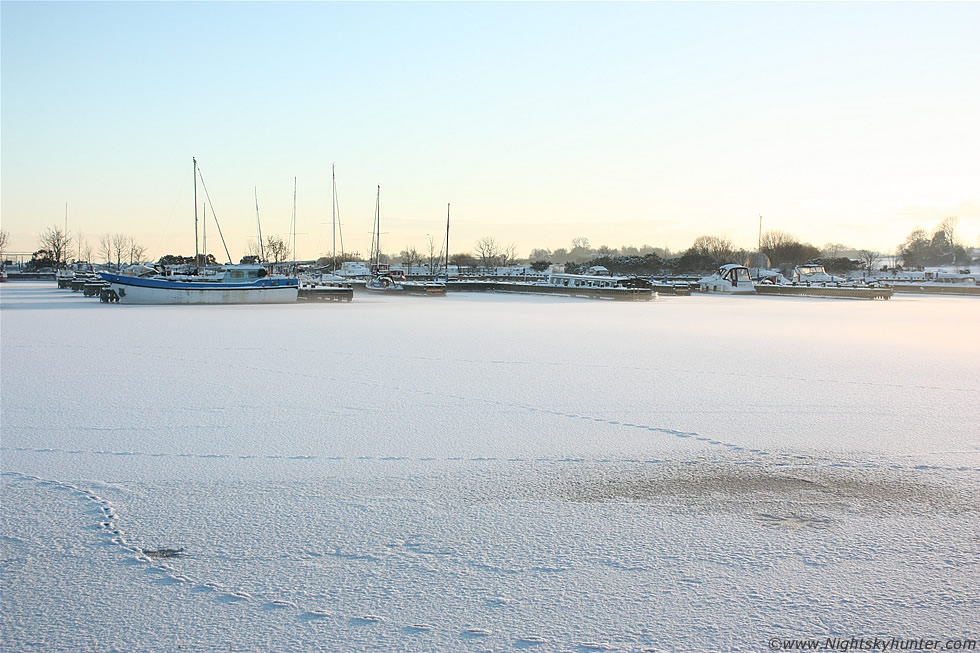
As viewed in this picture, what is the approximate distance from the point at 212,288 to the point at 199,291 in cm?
51

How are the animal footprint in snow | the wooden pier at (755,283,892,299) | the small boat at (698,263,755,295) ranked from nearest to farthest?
1. the animal footprint in snow
2. the wooden pier at (755,283,892,299)
3. the small boat at (698,263,755,295)

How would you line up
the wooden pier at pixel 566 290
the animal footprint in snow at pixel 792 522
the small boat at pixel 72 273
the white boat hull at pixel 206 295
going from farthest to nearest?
1. the small boat at pixel 72 273
2. the wooden pier at pixel 566 290
3. the white boat hull at pixel 206 295
4. the animal footprint in snow at pixel 792 522

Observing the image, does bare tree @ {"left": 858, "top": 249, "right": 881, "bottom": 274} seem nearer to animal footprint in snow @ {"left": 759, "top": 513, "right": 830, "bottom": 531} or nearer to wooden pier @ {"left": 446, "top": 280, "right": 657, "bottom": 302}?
wooden pier @ {"left": 446, "top": 280, "right": 657, "bottom": 302}

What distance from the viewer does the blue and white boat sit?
29.9m

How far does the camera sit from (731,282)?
49.6 meters

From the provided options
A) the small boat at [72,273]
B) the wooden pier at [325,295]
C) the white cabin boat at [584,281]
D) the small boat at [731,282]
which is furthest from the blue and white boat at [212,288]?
the small boat at [731,282]

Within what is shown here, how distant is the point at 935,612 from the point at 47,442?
6501 millimetres

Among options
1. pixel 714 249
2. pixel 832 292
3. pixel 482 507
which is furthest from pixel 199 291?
pixel 714 249

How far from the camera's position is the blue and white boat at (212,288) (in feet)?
98.1

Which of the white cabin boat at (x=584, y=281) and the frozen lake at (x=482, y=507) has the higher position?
the white cabin boat at (x=584, y=281)

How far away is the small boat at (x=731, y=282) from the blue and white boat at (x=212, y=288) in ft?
92.3

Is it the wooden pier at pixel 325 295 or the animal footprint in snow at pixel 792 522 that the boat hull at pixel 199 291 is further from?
the animal footprint in snow at pixel 792 522

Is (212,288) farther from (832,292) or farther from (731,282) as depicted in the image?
(832,292)

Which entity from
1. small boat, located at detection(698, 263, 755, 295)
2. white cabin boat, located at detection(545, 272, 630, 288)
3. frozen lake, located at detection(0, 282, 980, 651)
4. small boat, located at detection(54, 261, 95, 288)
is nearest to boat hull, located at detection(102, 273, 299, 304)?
white cabin boat, located at detection(545, 272, 630, 288)
